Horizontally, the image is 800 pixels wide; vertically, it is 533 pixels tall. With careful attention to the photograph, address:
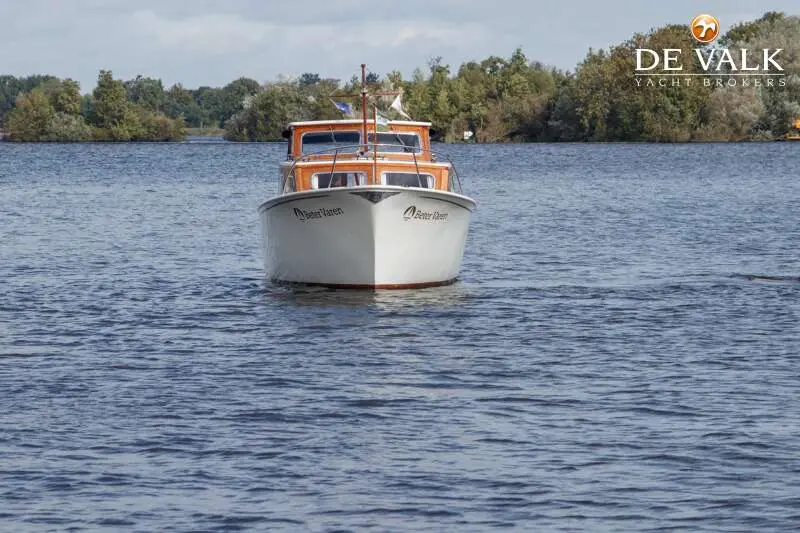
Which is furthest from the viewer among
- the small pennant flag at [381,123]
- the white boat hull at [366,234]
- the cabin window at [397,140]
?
the cabin window at [397,140]

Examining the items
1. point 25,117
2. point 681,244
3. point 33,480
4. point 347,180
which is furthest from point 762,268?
point 25,117

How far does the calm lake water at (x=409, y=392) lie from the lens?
14328mm

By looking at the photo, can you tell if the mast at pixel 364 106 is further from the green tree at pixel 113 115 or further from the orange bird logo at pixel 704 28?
the green tree at pixel 113 115

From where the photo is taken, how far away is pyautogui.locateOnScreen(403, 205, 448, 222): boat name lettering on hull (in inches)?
1086

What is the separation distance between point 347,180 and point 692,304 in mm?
7130

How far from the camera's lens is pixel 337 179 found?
29.4 m

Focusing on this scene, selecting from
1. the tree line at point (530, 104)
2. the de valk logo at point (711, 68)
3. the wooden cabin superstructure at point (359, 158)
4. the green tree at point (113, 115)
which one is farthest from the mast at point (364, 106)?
the green tree at point (113, 115)

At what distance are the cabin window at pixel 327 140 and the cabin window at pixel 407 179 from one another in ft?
7.00

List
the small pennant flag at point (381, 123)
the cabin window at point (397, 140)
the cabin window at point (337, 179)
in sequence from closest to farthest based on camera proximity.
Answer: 1. the cabin window at point (337, 179)
2. the small pennant flag at point (381, 123)
3. the cabin window at point (397, 140)

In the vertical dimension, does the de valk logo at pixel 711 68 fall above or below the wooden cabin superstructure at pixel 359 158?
above

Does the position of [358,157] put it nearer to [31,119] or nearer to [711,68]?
[711,68]

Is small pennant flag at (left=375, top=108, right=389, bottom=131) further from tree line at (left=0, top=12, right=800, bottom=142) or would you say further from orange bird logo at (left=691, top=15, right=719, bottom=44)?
orange bird logo at (left=691, top=15, right=719, bottom=44)

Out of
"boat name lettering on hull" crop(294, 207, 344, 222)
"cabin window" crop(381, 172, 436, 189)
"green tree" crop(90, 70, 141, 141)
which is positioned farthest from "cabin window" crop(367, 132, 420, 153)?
"green tree" crop(90, 70, 141, 141)

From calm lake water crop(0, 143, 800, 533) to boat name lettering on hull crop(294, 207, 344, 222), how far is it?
1658 millimetres
